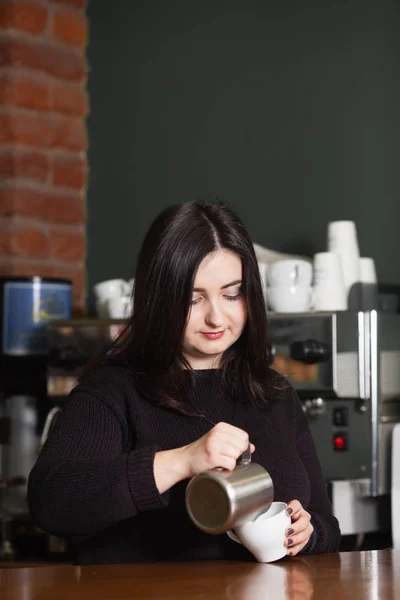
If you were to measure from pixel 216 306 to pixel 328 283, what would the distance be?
0.87 meters

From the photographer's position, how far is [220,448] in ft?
3.98

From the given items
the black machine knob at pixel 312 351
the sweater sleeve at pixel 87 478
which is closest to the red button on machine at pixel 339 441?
the black machine knob at pixel 312 351

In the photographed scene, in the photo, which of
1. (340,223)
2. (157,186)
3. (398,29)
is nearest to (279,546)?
(340,223)

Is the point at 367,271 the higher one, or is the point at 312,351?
the point at 367,271

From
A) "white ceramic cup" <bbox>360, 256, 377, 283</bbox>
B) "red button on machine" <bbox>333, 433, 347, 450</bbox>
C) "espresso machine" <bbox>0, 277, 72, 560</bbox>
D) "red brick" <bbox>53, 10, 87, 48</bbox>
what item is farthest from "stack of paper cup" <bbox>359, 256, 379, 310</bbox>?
"red brick" <bbox>53, 10, 87, 48</bbox>

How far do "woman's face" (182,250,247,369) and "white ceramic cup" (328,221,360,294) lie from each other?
2.91ft

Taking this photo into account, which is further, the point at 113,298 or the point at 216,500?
the point at 113,298

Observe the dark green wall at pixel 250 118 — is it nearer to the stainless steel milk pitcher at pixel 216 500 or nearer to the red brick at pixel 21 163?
the red brick at pixel 21 163

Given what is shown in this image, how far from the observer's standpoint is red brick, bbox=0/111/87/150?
3.06 meters

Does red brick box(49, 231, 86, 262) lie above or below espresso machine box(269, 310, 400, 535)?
above

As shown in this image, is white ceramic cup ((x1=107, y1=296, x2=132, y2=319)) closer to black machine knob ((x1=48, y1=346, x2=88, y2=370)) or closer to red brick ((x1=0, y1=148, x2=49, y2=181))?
black machine knob ((x1=48, y1=346, x2=88, y2=370))

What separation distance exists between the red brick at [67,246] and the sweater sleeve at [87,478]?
5.76ft

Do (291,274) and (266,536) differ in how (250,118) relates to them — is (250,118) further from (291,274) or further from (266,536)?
(266,536)

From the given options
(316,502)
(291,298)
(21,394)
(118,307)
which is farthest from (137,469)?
(21,394)
